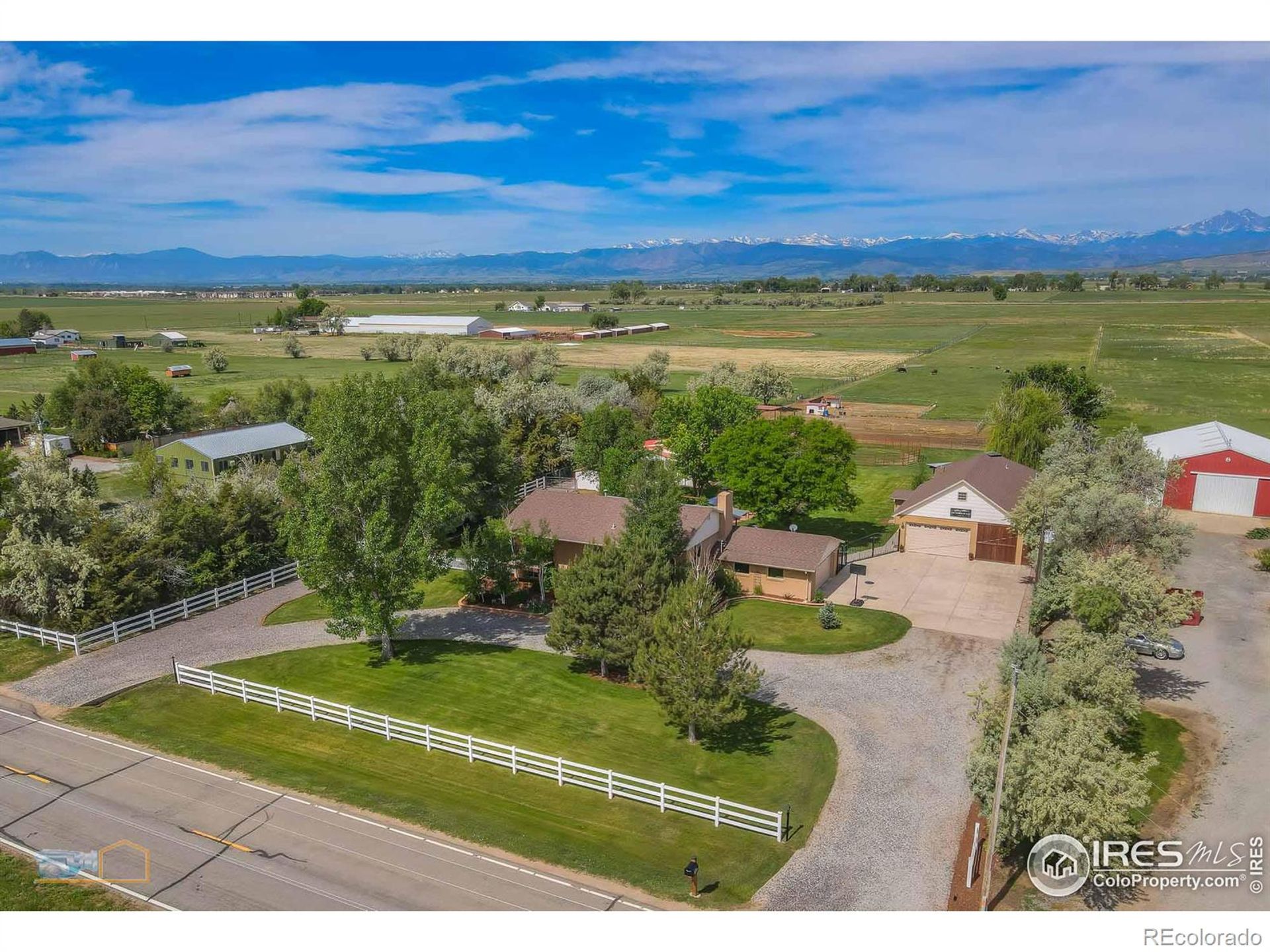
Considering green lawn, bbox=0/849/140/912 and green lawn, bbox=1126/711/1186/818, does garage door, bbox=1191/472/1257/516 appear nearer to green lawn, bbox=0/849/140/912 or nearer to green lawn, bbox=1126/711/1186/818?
green lawn, bbox=1126/711/1186/818

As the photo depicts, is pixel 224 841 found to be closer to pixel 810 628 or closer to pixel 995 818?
pixel 995 818

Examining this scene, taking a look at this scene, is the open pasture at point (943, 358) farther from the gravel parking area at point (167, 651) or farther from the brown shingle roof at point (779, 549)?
the gravel parking area at point (167, 651)

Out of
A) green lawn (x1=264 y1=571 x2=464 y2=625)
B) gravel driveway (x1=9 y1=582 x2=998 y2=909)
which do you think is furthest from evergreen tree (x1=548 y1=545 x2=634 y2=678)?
green lawn (x1=264 y1=571 x2=464 y2=625)

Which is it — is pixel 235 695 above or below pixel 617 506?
below

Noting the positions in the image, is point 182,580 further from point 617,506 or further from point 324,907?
point 324,907

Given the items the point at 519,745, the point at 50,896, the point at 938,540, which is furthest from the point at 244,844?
the point at 938,540

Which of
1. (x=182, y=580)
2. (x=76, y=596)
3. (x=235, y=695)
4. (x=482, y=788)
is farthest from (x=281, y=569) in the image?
(x=482, y=788)
